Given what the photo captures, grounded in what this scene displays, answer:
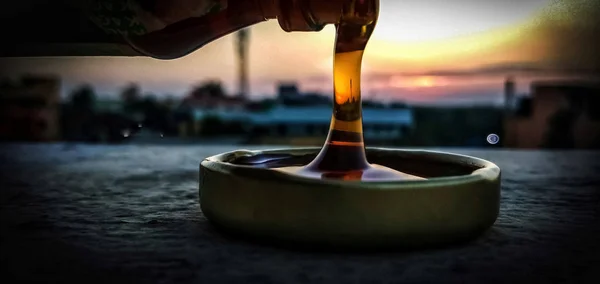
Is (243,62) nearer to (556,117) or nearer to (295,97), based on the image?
(295,97)

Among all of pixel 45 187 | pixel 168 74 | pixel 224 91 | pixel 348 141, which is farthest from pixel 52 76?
pixel 348 141

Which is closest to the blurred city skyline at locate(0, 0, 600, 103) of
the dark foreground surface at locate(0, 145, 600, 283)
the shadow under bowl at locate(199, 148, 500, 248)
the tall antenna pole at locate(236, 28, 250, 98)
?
the tall antenna pole at locate(236, 28, 250, 98)

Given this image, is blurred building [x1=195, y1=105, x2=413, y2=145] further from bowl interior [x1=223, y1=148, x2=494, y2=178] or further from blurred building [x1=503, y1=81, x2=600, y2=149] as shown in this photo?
bowl interior [x1=223, y1=148, x2=494, y2=178]

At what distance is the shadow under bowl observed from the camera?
33 cm

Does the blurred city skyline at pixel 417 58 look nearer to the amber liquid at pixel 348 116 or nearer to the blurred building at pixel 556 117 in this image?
the blurred building at pixel 556 117

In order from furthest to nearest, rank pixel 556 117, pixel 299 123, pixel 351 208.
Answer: pixel 299 123 → pixel 556 117 → pixel 351 208

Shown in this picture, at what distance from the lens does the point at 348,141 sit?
42cm

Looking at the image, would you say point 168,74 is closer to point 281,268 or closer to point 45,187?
point 45,187

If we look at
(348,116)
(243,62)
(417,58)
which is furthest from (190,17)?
(243,62)

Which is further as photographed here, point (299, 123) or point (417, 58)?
point (299, 123)

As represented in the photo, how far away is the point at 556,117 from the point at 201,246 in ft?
4.27

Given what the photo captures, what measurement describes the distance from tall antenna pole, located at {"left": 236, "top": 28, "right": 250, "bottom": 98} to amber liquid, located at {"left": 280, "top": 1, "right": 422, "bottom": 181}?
1086mm

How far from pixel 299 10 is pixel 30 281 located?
7.9 inches

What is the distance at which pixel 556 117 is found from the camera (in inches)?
58.5
